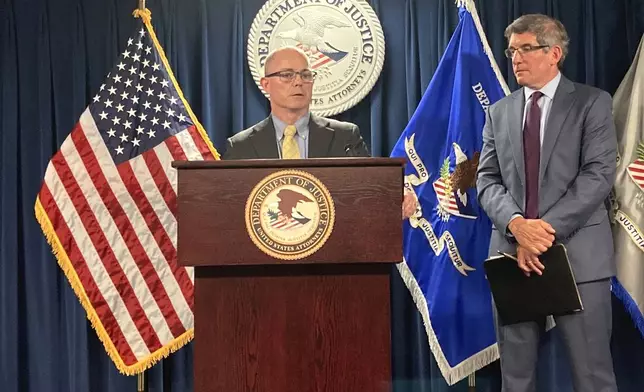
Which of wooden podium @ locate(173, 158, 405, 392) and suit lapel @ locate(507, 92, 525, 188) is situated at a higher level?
suit lapel @ locate(507, 92, 525, 188)

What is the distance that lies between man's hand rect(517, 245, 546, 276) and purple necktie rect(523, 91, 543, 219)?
0.14 meters

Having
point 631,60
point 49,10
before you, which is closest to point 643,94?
point 631,60

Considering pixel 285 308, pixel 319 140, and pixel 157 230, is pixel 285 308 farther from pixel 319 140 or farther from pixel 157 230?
pixel 157 230

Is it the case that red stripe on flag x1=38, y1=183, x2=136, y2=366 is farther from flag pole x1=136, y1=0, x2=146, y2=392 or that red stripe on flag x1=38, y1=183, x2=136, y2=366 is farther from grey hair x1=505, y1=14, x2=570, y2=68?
grey hair x1=505, y1=14, x2=570, y2=68

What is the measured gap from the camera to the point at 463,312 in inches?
133

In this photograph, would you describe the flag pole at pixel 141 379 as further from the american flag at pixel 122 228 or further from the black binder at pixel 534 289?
the black binder at pixel 534 289

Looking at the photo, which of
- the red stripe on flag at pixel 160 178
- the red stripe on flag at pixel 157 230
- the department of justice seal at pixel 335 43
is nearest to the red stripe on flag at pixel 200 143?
the red stripe on flag at pixel 160 178

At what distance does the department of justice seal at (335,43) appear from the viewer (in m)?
3.65

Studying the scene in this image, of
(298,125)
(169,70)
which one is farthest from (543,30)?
(169,70)

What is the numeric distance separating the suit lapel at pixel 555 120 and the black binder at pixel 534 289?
32 centimetres

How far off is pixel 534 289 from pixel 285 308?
3.48ft

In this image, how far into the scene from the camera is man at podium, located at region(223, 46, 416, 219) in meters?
2.76

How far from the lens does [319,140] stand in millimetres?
2764

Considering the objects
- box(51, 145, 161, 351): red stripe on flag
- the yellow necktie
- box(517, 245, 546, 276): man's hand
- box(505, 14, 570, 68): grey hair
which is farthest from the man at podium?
box(51, 145, 161, 351): red stripe on flag
